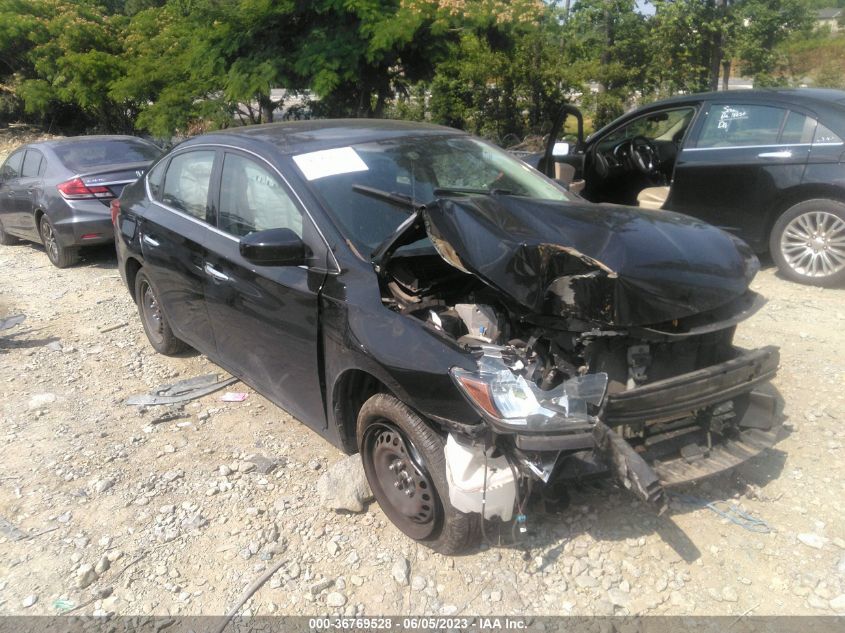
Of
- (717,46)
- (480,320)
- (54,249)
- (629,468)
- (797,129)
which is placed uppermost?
(717,46)

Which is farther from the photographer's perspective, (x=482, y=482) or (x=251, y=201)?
(x=251, y=201)

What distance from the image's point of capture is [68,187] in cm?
848

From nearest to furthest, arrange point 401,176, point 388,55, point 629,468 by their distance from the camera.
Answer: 1. point 629,468
2. point 401,176
3. point 388,55

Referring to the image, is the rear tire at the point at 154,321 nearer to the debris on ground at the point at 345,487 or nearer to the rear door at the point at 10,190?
the debris on ground at the point at 345,487

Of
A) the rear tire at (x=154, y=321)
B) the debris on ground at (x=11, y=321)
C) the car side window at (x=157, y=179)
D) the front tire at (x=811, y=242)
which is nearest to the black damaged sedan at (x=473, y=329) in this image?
the car side window at (x=157, y=179)

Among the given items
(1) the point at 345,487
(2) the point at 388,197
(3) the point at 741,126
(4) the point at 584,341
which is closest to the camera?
(4) the point at 584,341

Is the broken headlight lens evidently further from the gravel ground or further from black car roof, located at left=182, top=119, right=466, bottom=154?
black car roof, located at left=182, top=119, right=466, bottom=154

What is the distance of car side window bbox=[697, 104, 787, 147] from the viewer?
6.52m

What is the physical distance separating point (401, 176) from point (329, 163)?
41 centimetres

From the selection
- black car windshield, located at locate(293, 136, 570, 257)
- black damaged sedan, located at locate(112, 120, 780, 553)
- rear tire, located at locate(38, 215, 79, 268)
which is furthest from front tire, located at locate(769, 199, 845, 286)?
rear tire, located at locate(38, 215, 79, 268)

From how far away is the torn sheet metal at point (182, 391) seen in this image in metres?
4.95

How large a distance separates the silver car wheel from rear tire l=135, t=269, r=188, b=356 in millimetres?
5330

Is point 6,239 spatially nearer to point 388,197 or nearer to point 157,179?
point 157,179

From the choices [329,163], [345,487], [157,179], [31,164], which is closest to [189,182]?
[157,179]
